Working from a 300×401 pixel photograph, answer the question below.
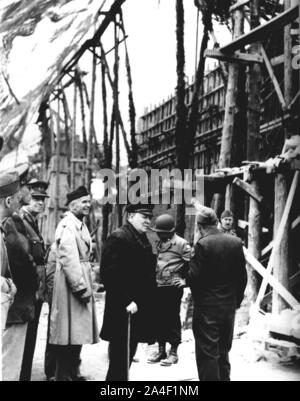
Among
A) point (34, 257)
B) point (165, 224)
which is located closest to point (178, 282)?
point (165, 224)

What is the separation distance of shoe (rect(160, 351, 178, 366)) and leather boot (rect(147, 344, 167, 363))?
0.27ft

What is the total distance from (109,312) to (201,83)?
3208 millimetres

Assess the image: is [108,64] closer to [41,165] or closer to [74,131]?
[74,131]

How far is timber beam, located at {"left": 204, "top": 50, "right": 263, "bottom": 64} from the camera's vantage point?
468 centimetres

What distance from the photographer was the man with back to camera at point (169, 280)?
13.7 ft

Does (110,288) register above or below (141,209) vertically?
below

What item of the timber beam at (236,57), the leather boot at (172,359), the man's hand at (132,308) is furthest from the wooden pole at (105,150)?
the man's hand at (132,308)

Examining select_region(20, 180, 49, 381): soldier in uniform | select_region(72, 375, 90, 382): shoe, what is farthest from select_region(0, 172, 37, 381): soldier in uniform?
select_region(72, 375, 90, 382): shoe

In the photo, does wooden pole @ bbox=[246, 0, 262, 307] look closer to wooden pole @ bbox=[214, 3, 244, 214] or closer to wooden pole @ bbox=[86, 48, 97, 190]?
wooden pole @ bbox=[214, 3, 244, 214]

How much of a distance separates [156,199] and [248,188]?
3.03ft

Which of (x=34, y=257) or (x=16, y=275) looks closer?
(x=16, y=275)

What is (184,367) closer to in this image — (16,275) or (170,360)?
(170,360)

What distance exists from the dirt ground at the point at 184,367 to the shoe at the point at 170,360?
0.04m

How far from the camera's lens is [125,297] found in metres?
2.81
